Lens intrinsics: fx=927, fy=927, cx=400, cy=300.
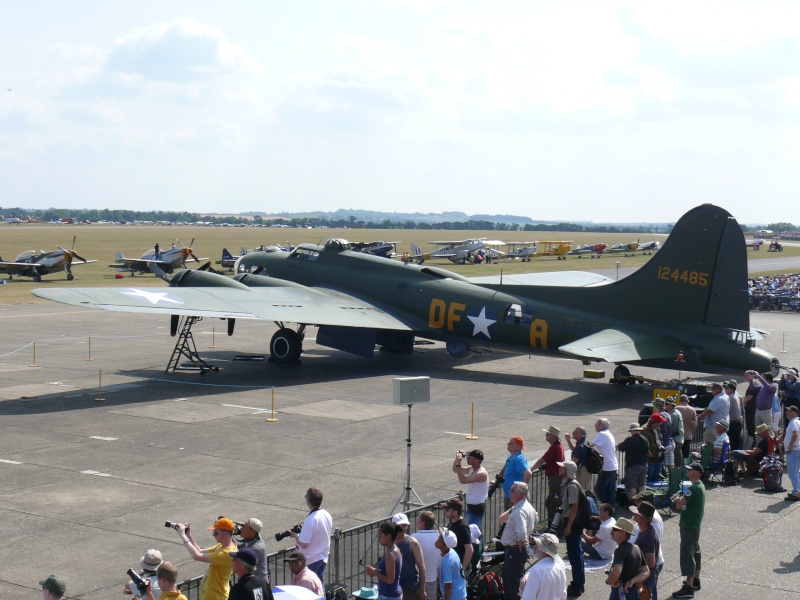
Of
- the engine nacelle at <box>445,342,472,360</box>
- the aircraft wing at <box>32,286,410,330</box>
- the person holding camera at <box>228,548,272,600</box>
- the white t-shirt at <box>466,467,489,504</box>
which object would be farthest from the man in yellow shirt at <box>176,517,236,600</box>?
the engine nacelle at <box>445,342,472,360</box>

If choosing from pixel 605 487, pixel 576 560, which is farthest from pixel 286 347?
pixel 576 560

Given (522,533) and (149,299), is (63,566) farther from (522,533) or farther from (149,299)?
(149,299)

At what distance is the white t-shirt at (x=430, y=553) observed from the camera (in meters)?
11.0

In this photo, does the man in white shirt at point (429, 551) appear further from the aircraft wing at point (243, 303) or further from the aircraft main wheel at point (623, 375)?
the aircraft main wheel at point (623, 375)

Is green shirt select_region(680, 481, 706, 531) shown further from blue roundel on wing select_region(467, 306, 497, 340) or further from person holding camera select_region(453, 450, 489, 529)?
blue roundel on wing select_region(467, 306, 497, 340)

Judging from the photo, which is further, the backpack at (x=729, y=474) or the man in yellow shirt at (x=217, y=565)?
the backpack at (x=729, y=474)

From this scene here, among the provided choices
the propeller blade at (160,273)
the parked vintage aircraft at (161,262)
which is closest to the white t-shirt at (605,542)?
the propeller blade at (160,273)

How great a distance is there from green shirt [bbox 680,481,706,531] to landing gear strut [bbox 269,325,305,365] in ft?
71.7

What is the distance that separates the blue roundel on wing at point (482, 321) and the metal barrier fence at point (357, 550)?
1484 cm

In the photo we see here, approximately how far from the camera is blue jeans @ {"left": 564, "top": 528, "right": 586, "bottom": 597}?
12609 millimetres

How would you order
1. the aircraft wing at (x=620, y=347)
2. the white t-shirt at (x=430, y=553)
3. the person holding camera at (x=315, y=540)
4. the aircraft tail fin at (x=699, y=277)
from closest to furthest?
1. the white t-shirt at (x=430, y=553)
2. the person holding camera at (x=315, y=540)
3. the aircraft wing at (x=620, y=347)
4. the aircraft tail fin at (x=699, y=277)

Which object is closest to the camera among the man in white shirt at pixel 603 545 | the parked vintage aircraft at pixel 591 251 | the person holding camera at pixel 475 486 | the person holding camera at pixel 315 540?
the person holding camera at pixel 315 540

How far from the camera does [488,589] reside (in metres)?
12.0

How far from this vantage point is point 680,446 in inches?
709
